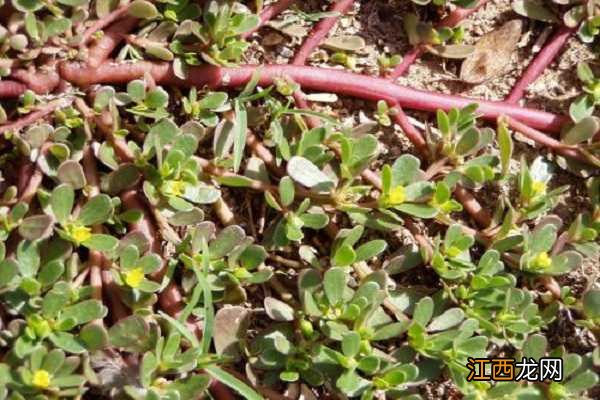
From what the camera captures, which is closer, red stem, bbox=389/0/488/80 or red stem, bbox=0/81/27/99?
red stem, bbox=0/81/27/99

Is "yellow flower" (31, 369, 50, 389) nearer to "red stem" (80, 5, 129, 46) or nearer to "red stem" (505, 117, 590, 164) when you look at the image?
"red stem" (80, 5, 129, 46)

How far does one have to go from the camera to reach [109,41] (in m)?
2.22

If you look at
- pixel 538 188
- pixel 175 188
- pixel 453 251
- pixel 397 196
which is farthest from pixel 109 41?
pixel 538 188

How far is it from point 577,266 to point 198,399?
100 centimetres

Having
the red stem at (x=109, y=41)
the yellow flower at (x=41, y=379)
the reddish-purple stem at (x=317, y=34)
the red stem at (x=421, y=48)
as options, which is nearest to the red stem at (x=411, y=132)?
the red stem at (x=421, y=48)

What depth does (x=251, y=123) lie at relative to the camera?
228cm

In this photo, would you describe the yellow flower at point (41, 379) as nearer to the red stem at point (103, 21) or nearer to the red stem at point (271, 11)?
the red stem at point (103, 21)

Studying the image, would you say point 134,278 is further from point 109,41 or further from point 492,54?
point 492,54

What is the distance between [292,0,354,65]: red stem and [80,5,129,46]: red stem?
46 cm

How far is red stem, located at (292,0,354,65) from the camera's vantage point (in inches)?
93.1

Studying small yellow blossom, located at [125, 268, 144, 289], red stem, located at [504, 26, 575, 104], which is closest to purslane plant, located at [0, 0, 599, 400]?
small yellow blossom, located at [125, 268, 144, 289]

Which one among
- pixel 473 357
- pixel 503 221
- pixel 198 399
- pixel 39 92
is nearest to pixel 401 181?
pixel 503 221

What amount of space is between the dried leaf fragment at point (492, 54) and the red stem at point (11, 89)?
117cm

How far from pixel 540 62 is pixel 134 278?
4.17ft
